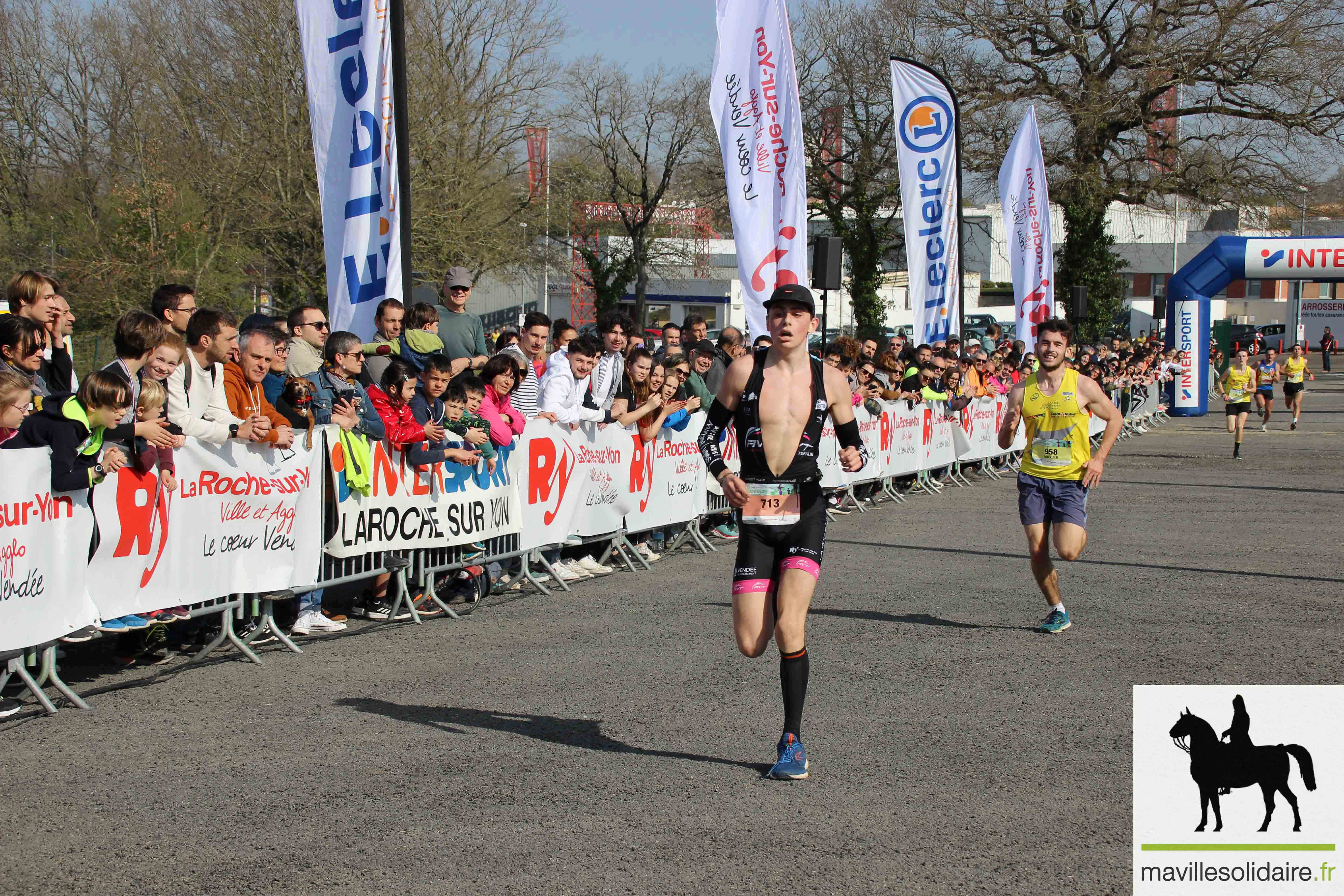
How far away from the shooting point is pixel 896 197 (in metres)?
45.7

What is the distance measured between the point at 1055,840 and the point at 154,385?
4880 millimetres

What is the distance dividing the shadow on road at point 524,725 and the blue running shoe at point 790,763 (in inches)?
5.2

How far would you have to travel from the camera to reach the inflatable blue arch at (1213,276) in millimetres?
33094

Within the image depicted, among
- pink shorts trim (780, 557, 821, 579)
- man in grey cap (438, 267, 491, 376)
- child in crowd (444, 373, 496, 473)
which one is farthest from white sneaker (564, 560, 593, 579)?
pink shorts trim (780, 557, 821, 579)

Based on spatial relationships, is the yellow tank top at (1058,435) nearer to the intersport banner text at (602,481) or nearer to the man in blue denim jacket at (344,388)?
the intersport banner text at (602,481)

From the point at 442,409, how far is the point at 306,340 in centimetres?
121

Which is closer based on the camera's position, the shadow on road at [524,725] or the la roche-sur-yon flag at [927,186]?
the shadow on road at [524,725]

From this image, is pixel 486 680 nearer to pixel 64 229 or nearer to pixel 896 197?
pixel 64 229

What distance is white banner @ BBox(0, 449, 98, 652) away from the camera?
234 inches

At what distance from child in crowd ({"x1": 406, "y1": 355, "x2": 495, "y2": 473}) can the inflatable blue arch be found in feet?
96.4

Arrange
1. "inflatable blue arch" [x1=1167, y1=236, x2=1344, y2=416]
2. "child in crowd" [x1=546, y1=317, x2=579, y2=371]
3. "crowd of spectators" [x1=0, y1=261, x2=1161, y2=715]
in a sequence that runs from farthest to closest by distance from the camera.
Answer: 1. "inflatable blue arch" [x1=1167, y1=236, x2=1344, y2=416]
2. "child in crowd" [x1=546, y1=317, x2=579, y2=371]
3. "crowd of spectators" [x1=0, y1=261, x2=1161, y2=715]

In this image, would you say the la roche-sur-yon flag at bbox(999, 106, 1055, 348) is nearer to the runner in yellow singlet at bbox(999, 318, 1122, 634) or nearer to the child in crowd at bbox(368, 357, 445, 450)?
the runner in yellow singlet at bbox(999, 318, 1122, 634)

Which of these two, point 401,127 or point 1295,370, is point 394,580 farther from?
point 1295,370

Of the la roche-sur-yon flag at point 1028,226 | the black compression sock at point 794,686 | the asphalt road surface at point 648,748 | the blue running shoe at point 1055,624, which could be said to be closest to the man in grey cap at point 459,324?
the asphalt road surface at point 648,748
